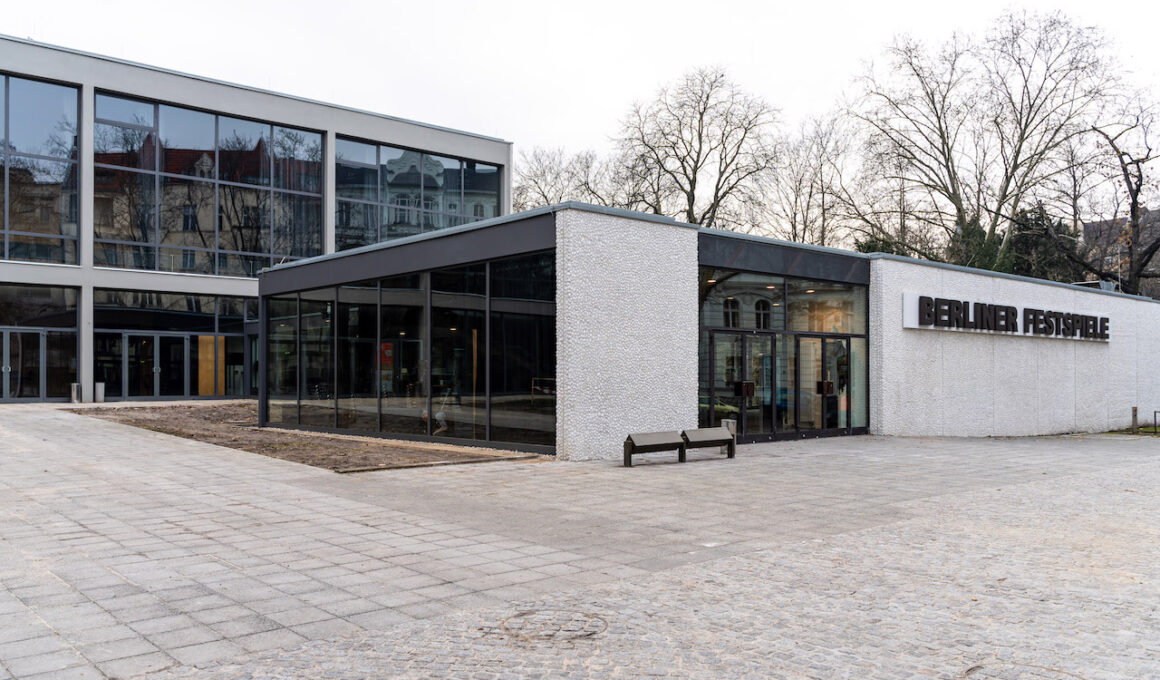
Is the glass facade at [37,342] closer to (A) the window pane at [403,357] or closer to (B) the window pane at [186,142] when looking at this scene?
(B) the window pane at [186,142]

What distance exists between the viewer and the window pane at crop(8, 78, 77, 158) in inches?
1085

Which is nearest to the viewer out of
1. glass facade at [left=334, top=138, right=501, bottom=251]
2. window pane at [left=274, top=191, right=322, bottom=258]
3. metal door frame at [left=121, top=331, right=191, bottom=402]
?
metal door frame at [left=121, top=331, right=191, bottom=402]

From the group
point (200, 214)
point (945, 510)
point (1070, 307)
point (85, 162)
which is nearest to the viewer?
point (945, 510)

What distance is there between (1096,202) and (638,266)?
32.4 meters

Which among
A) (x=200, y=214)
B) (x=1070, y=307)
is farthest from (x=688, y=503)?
A: (x=200, y=214)

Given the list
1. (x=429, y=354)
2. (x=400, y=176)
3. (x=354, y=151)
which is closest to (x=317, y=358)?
(x=429, y=354)

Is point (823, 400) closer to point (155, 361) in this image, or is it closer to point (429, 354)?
point (429, 354)

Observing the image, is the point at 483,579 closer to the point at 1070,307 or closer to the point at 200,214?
the point at 1070,307

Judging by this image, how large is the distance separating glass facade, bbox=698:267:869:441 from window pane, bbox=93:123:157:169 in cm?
2357

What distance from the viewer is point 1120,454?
53.6ft

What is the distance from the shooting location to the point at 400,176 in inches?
1453

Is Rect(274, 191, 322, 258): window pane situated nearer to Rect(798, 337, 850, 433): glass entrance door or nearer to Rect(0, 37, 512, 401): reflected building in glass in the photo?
Rect(0, 37, 512, 401): reflected building in glass

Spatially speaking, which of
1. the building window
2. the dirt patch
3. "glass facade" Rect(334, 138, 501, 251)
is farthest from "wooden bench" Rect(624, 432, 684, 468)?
"glass facade" Rect(334, 138, 501, 251)

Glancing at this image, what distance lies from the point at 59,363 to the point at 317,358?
15.4m
